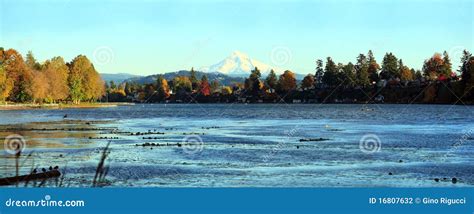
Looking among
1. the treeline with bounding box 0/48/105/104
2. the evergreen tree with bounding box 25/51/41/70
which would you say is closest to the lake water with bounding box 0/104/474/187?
the treeline with bounding box 0/48/105/104

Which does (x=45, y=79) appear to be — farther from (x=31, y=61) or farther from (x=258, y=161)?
(x=258, y=161)

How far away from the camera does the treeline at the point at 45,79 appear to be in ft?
489

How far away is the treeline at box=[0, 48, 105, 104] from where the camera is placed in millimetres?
149125

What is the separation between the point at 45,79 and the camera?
512ft

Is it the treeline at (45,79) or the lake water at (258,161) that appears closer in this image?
the lake water at (258,161)

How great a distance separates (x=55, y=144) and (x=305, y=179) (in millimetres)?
24408

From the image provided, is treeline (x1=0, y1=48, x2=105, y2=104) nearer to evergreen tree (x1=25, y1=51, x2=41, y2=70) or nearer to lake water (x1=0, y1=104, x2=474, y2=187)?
evergreen tree (x1=25, y1=51, x2=41, y2=70)

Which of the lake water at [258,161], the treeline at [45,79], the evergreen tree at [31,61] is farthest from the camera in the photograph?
the evergreen tree at [31,61]

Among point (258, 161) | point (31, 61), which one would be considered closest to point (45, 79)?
point (31, 61)

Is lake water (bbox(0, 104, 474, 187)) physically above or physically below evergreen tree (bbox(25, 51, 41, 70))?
below

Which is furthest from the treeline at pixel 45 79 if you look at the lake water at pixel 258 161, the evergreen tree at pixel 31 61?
the lake water at pixel 258 161

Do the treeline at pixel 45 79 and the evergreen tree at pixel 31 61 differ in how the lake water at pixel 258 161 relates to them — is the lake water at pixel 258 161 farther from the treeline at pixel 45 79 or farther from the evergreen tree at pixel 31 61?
the evergreen tree at pixel 31 61
